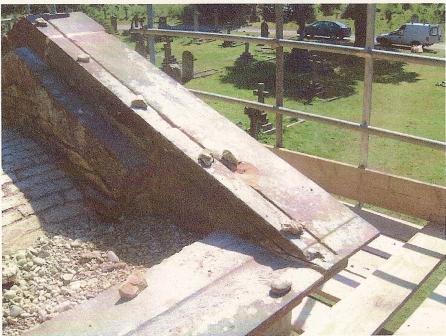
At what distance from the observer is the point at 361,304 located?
2.67 meters

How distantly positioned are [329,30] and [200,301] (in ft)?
73.4

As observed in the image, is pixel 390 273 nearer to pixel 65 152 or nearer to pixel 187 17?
pixel 65 152

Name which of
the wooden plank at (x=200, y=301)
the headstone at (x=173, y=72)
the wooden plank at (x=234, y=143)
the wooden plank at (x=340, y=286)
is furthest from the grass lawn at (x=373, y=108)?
the wooden plank at (x=200, y=301)

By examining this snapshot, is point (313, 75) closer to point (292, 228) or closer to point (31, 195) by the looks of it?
point (31, 195)

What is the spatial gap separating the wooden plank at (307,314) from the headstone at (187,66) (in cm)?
1358

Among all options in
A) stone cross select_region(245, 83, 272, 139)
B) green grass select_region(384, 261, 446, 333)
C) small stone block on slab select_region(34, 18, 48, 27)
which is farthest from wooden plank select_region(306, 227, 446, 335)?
stone cross select_region(245, 83, 272, 139)

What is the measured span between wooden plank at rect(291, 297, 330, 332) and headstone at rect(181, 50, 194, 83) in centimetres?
1358

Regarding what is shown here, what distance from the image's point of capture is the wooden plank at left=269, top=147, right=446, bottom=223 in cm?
362

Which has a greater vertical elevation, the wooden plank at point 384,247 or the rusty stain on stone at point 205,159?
the rusty stain on stone at point 205,159

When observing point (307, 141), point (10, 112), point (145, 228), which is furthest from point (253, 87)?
point (145, 228)

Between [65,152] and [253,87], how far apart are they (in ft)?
42.1

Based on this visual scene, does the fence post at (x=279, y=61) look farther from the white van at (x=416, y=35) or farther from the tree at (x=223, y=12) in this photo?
the tree at (x=223, y=12)

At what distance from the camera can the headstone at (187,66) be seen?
1623 cm

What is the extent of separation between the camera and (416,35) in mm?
20875
